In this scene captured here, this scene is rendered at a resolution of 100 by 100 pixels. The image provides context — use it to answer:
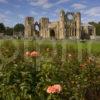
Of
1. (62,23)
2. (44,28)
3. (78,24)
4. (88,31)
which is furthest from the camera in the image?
(88,31)

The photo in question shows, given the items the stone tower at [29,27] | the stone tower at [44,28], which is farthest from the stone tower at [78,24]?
the stone tower at [29,27]

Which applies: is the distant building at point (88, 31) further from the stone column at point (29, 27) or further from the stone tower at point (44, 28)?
the stone column at point (29, 27)

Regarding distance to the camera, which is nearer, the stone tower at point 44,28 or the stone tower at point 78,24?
the stone tower at point 78,24

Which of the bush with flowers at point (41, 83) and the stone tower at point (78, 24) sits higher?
the stone tower at point (78, 24)

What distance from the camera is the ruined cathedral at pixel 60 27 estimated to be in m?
66.9

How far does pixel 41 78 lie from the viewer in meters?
5.33

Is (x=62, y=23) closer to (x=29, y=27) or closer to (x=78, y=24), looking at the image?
(x=78, y=24)

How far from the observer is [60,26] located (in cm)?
6756

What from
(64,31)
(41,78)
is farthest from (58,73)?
(64,31)

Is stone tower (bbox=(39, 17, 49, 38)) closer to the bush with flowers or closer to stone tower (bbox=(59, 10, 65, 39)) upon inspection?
stone tower (bbox=(59, 10, 65, 39))

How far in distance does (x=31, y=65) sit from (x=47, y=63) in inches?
12.2

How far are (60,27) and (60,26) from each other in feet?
0.81

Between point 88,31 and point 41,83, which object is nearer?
point 41,83

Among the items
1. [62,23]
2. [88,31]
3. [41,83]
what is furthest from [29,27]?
[41,83]
